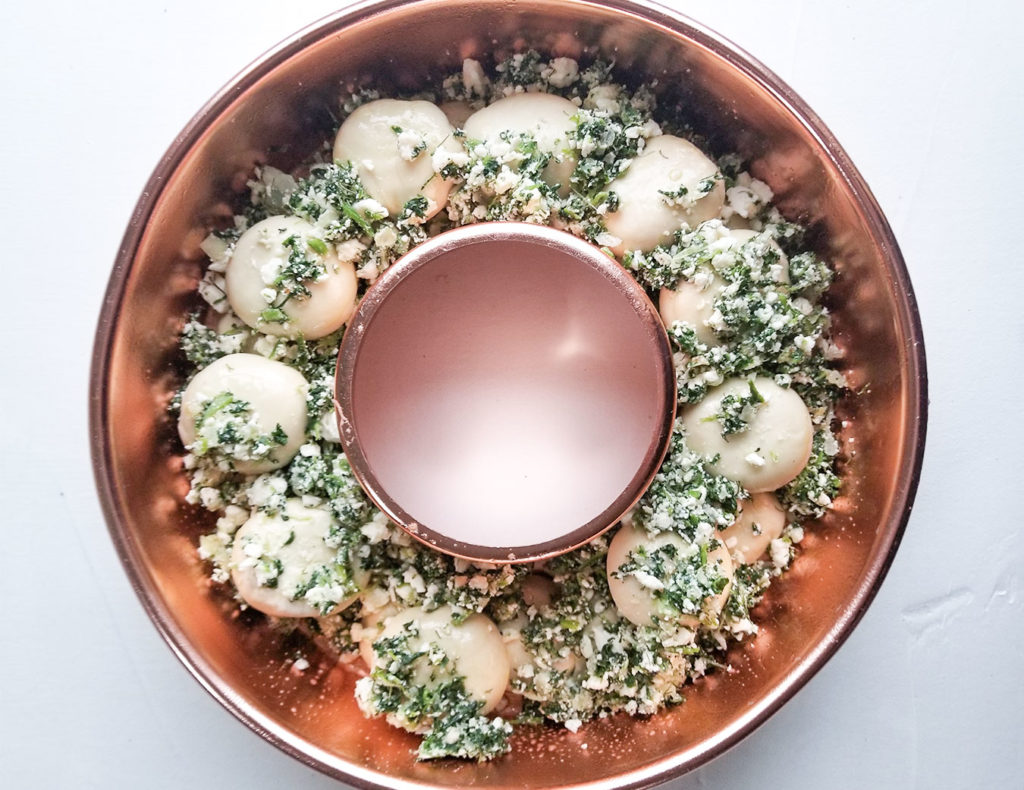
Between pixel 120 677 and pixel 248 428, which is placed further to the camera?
pixel 120 677

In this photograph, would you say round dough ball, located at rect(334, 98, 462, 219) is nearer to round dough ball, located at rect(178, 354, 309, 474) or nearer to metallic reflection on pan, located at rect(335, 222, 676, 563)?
metallic reflection on pan, located at rect(335, 222, 676, 563)

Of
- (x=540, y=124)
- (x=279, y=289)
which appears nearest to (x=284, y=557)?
(x=279, y=289)

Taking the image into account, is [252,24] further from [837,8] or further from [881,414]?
[881,414]

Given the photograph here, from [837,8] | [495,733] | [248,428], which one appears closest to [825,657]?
[495,733]

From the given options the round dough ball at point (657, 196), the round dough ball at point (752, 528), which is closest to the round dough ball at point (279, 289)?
the round dough ball at point (657, 196)

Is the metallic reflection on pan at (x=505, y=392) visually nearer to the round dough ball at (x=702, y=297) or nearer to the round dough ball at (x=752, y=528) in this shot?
the round dough ball at (x=702, y=297)

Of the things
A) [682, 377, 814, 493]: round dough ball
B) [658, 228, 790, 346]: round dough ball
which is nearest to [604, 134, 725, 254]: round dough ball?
[658, 228, 790, 346]: round dough ball
